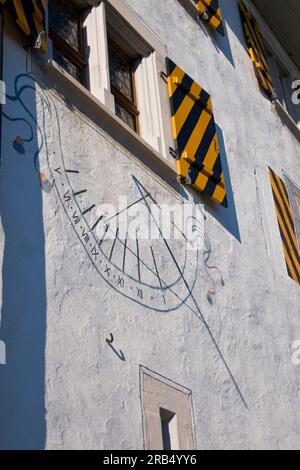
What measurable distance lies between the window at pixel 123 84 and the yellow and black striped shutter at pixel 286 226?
6.70 ft

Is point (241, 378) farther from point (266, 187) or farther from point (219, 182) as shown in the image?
point (266, 187)

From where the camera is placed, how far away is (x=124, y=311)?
4883 millimetres

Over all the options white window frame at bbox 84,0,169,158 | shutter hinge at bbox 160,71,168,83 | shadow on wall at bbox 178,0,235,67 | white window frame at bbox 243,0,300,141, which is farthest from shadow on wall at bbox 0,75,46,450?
white window frame at bbox 243,0,300,141

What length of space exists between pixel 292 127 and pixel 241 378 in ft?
14.0

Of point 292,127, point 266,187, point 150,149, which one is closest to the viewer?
point 150,149

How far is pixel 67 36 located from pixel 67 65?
252 millimetres

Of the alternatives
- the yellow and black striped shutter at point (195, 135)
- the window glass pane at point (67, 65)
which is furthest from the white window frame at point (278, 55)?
the window glass pane at point (67, 65)

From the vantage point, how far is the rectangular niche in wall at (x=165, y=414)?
4.67 m

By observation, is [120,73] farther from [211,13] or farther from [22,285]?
[22,285]

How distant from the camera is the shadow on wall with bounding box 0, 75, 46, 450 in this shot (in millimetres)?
3881

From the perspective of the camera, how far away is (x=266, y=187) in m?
7.82

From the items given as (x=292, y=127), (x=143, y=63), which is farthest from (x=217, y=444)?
(x=292, y=127)

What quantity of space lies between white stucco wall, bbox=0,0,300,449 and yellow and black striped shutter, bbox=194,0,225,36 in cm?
29

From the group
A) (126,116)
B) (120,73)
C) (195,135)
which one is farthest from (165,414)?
(120,73)
